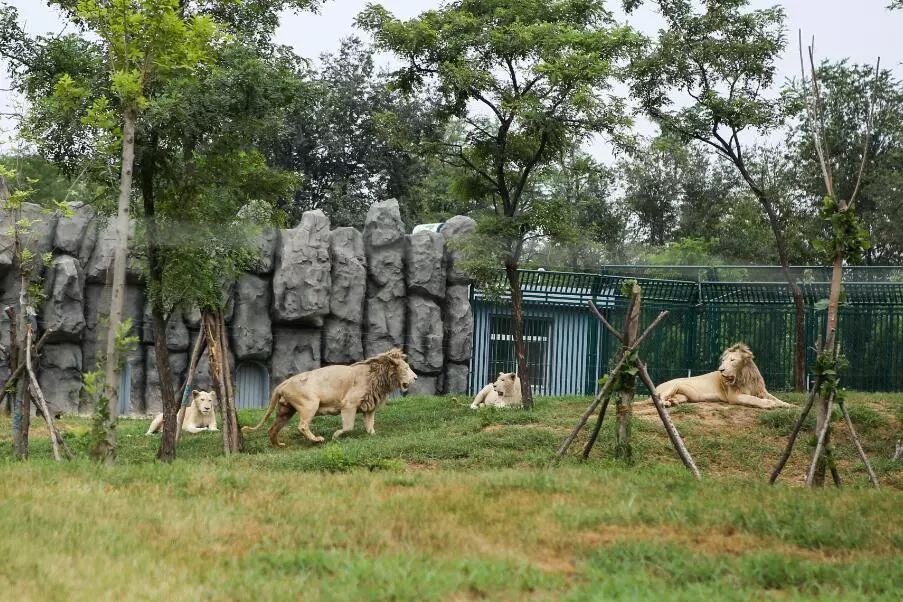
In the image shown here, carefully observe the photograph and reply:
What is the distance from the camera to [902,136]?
35.0 metres

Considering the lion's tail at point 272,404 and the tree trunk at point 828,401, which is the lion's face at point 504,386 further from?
the tree trunk at point 828,401

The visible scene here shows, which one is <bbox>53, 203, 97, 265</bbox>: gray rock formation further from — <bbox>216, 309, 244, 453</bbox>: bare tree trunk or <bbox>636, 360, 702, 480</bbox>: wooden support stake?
<bbox>636, 360, 702, 480</bbox>: wooden support stake

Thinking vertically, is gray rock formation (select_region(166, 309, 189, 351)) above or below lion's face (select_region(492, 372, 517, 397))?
above

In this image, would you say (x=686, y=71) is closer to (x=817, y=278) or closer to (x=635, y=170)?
(x=817, y=278)

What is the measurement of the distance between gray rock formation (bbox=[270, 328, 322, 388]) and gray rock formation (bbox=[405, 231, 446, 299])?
262cm

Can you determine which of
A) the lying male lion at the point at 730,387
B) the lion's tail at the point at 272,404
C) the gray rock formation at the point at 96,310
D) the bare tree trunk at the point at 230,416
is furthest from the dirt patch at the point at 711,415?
the gray rock formation at the point at 96,310

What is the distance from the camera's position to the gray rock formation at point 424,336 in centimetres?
2494

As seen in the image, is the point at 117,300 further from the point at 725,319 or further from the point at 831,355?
the point at 725,319

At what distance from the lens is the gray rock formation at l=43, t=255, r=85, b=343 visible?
2241 cm

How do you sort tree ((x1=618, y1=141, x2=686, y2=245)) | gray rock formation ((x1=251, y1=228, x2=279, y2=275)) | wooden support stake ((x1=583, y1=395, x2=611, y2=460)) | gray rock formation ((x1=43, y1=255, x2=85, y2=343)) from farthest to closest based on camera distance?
tree ((x1=618, y1=141, x2=686, y2=245)), gray rock formation ((x1=251, y1=228, x2=279, y2=275)), gray rock formation ((x1=43, y1=255, x2=85, y2=343)), wooden support stake ((x1=583, y1=395, x2=611, y2=460))

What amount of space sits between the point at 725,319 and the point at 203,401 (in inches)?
432

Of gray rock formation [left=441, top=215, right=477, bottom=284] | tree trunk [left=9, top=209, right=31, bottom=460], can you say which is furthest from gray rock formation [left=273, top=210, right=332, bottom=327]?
tree trunk [left=9, top=209, right=31, bottom=460]

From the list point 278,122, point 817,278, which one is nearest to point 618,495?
point 278,122

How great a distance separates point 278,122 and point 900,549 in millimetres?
9869
